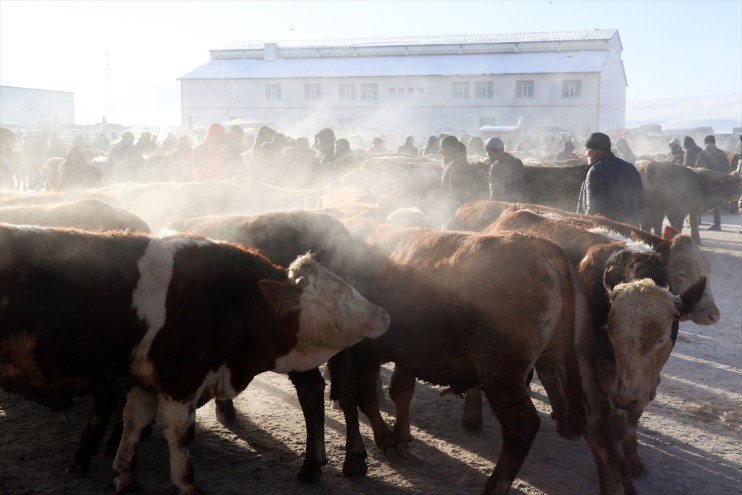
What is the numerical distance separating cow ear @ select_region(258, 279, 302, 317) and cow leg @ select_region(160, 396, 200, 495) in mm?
734

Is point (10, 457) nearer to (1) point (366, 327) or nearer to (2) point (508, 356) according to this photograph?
(1) point (366, 327)

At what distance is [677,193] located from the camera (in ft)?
53.6

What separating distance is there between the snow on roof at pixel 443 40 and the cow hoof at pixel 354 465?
59960mm

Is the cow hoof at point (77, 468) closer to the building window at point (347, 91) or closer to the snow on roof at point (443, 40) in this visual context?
the building window at point (347, 91)

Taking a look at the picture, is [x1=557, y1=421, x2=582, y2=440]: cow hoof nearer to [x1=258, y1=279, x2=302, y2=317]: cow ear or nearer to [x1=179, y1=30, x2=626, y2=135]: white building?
[x1=258, y1=279, x2=302, y2=317]: cow ear

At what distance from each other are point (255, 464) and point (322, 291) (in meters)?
1.43

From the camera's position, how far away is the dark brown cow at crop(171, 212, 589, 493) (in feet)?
15.0

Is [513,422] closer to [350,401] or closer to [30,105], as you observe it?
[350,401]

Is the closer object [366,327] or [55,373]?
[55,373]

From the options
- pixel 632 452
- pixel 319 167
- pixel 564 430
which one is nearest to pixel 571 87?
pixel 319 167

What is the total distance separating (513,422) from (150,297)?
2.20m

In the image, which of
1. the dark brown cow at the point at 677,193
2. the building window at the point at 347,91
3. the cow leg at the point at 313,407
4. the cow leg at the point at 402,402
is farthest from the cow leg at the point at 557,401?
the building window at the point at 347,91

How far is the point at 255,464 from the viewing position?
17.7 ft

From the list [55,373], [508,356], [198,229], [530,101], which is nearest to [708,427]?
[508,356]
